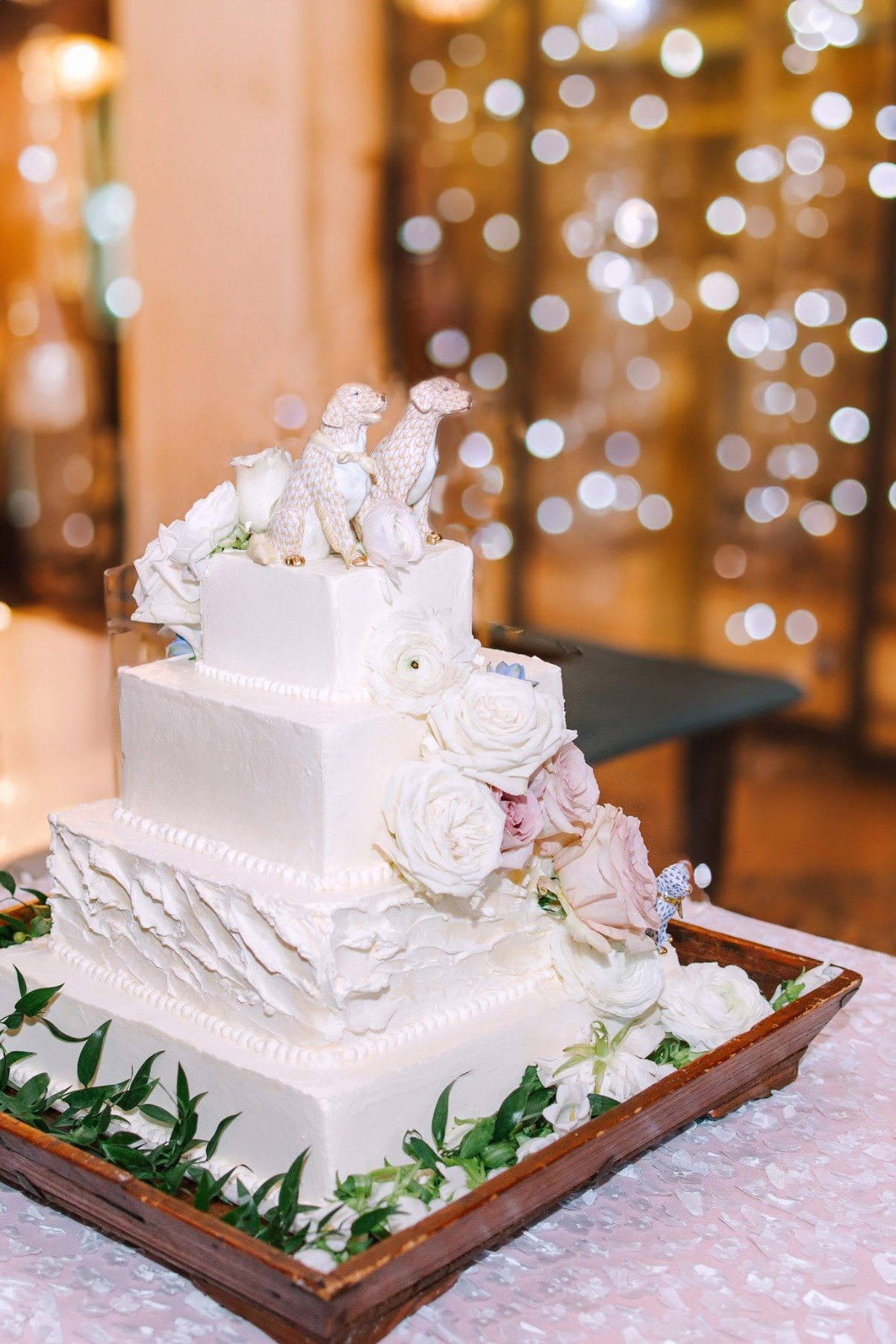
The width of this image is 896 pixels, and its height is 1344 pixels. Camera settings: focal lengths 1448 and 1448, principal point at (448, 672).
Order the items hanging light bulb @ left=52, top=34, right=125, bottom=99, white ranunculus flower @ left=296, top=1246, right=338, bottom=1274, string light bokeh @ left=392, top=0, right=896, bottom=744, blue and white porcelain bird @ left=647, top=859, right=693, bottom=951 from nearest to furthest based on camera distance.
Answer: white ranunculus flower @ left=296, top=1246, right=338, bottom=1274
blue and white porcelain bird @ left=647, top=859, right=693, bottom=951
string light bokeh @ left=392, top=0, right=896, bottom=744
hanging light bulb @ left=52, top=34, right=125, bottom=99

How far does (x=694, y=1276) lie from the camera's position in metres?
1.21

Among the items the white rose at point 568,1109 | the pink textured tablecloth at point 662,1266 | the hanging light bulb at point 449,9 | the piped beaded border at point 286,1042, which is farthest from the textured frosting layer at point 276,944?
the hanging light bulb at point 449,9

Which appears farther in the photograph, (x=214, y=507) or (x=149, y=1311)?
(x=214, y=507)

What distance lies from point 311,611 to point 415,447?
19 cm

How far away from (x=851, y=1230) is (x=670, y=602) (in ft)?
12.6

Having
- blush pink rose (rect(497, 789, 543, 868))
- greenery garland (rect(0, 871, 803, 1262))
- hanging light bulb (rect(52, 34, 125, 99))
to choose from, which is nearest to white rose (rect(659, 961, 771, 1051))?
greenery garland (rect(0, 871, 803, 1262))

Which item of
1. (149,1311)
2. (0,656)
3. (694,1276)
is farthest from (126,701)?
(0,656)

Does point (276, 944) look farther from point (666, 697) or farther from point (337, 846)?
point (666, 697)

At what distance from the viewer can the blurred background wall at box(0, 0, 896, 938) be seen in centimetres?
432

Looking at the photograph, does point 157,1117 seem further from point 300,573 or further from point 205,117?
point 205,117

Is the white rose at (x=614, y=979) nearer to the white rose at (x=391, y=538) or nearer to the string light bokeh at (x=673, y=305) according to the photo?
the white rose at (x=391, y=538)

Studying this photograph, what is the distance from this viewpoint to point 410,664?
1.31 meters

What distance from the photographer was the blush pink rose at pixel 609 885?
1355 mm

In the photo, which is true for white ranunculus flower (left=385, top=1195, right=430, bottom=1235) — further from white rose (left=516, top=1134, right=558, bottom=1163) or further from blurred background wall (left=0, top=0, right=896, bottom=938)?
blurred background wall (left=0, top=0, right=896, bottom=938)
